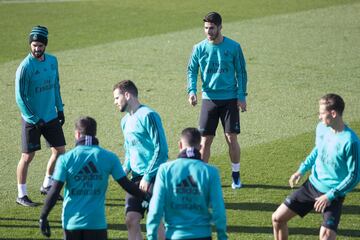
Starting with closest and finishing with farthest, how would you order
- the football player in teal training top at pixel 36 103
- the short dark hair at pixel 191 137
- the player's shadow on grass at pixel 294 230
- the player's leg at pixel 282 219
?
the short dark hair at pixel 191 137 → the player's leg at pixel 282 219 → the player's shadow on grass at pixel 294 230 → the football player in teal training top at pixel 36 103

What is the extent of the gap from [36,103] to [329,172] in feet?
15.4

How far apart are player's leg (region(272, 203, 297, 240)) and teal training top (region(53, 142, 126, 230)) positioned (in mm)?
2008

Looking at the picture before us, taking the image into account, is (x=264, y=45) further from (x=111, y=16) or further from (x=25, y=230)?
(x=25, y=230)

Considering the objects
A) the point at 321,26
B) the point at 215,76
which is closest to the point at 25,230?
the point at 215,76

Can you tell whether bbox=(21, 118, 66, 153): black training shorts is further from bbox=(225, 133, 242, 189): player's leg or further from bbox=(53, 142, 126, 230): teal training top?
bbox=(53, 142, 126, 230): teal training top

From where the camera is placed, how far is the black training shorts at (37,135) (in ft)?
37.4

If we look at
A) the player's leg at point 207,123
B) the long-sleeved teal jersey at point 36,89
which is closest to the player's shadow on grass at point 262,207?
the player's leg at point 207,123

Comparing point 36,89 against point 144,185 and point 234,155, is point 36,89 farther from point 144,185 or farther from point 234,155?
point 144,185

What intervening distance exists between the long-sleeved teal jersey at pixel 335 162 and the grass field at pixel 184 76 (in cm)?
161

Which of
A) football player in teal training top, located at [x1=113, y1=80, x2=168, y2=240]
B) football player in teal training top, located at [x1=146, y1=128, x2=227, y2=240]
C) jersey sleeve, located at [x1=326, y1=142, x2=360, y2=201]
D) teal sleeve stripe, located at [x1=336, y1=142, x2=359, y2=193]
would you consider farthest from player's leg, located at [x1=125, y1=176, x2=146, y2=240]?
teal sleeve stripe, located at [x1=336, y1=142, x2=359, y2=193]

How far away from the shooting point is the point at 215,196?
7.28 metres

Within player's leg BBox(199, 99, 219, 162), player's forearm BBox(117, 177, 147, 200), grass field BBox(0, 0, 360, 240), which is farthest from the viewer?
player's leg BBox(199, 99, 219, 162)

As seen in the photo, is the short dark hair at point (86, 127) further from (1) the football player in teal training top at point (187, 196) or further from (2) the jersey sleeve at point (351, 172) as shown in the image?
(2) the jersey sleeve at point (351, 172)

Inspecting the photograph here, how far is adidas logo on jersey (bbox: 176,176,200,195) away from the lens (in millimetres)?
7324
